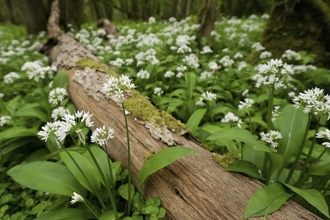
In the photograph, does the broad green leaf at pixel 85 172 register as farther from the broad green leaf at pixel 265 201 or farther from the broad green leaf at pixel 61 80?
the broad green leaf at pixel 61 80

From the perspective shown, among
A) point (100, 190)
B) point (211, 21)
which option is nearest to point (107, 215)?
point (100, 190)

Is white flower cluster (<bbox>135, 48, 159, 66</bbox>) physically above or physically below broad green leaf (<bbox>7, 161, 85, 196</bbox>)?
above

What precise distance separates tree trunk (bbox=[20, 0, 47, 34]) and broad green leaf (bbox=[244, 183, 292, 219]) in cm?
937

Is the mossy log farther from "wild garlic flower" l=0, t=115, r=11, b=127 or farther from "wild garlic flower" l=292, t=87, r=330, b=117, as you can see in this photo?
"wild garlic flower" l=0, t=115, r=11, b=127

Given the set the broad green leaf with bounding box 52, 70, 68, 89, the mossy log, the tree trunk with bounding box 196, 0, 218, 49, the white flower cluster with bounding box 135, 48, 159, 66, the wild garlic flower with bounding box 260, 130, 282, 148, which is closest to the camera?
the mossy log

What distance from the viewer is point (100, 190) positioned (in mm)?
→ 1802

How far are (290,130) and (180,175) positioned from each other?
1106 mm

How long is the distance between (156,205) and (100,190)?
0.46 metres

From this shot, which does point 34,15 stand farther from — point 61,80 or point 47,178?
point 47,178

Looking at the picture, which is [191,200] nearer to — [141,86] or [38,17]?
[141,86]

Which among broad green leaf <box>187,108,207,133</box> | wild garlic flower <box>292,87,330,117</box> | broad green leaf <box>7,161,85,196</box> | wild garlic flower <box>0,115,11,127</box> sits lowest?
wild garlic flower <box>0,115,11,127</box>

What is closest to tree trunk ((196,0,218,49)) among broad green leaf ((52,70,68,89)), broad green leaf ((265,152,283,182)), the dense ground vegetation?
the dense ground vegetation

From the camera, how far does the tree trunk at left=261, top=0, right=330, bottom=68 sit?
166 inches

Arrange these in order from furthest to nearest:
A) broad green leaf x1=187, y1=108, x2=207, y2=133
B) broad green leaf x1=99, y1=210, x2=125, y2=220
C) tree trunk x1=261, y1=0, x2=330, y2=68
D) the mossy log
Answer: tree trunk x1=261, y1=0, x2=330, y2=68
broad green leaf x1=187, y1=108, x2=207, y2=133
broad green leaf x1=99, y1=210, x2=125, y2=220
the mossy log
